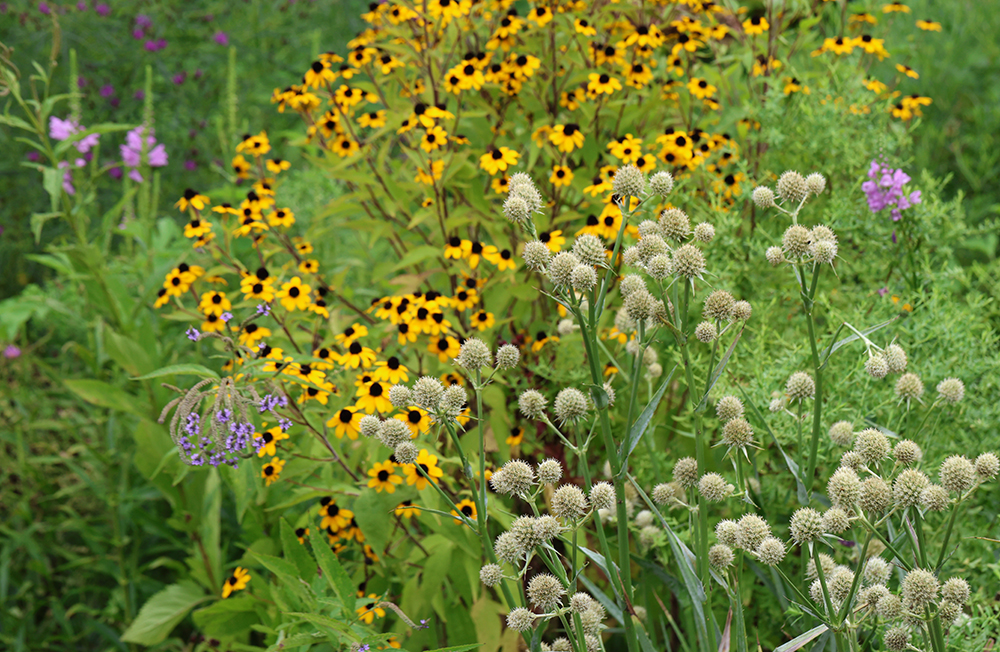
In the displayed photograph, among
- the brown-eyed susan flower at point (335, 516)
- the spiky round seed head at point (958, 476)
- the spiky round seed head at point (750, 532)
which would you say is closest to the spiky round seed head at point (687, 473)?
the spiky round seed head at point (750, 532)

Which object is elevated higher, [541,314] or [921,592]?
[921,592]

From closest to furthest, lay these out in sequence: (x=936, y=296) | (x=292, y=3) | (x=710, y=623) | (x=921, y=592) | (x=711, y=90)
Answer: (x=921, y=592) → (x=710, y=623) → (x=936, y=296) → (x=711, y=90) → (x=292, y=3)

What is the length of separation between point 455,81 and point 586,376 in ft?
2.97

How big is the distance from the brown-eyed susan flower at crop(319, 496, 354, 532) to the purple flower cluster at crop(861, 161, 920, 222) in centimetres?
159

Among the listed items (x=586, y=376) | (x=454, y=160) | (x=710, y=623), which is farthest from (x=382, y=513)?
(x=454, y=160)

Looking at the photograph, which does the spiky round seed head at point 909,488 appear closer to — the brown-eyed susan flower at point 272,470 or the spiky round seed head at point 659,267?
the spiky round seed head at point 659,267

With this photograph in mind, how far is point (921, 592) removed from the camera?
1.07 metres

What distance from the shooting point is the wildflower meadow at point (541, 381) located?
1232 millimetres

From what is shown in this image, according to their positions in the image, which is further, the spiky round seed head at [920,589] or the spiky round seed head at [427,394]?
the spiky round seed head at [427,394]

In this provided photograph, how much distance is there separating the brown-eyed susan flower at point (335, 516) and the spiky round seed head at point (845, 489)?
48.0 inches

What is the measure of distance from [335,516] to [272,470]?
210mm

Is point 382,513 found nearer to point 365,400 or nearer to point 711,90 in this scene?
point 365,400

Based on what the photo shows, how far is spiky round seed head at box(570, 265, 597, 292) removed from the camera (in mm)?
1108

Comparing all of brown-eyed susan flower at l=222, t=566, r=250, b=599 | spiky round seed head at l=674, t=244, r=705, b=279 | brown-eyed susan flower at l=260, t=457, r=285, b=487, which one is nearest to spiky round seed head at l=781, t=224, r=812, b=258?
spiky round seed head at l=674, t=244, r=705, b=279
